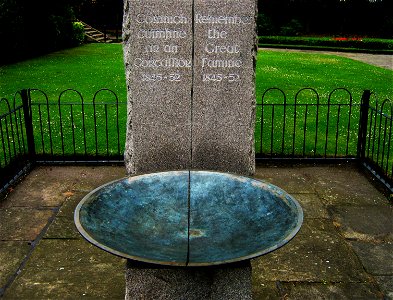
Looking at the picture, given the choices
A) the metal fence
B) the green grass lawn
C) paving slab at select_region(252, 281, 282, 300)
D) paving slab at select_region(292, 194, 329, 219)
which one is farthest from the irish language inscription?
the green grass lawn

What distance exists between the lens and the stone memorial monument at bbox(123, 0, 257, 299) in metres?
4.66

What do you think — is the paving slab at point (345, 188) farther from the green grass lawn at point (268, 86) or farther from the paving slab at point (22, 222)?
the paving slab at point (22, 222)

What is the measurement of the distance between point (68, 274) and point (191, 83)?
223cm

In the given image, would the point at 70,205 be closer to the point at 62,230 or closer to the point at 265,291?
the point at 62,230

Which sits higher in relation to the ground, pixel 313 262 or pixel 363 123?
pixel 363 123

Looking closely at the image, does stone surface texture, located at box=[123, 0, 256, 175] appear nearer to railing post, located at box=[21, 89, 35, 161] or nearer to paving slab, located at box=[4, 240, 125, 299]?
paving slab, located at box=[4, 240, 125, 299]

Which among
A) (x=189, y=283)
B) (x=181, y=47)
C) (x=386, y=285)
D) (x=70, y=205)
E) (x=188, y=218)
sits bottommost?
(x=386, y=285)

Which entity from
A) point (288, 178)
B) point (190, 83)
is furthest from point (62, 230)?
point (288, 178)

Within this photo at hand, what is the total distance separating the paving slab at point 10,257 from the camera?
16.4 ft

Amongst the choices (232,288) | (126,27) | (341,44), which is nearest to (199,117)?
(126,27)

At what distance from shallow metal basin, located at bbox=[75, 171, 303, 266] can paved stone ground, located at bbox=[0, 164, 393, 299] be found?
1.62m

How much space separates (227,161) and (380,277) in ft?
6.17

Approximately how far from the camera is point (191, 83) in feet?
15.7

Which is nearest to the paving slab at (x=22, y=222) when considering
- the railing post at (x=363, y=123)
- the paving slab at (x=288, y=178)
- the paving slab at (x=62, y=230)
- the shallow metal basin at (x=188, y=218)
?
the paving slab at (x=62, y=230)
